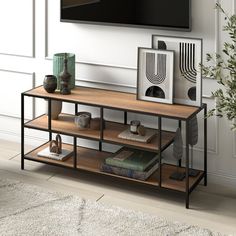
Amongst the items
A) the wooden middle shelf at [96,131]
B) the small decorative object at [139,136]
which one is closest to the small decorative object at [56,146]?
the wooden middle shelf at [96,131]

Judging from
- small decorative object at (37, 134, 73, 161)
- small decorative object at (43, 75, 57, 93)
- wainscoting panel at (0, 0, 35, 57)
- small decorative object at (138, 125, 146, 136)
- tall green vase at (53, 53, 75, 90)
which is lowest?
small decorative object at (37, 134, 73, 161)

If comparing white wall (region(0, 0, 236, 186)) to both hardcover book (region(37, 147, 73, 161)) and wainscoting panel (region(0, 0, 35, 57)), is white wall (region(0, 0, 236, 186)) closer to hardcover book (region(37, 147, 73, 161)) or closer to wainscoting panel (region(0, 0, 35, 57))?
wainscoting panel (region(0, 0, 35, 57))

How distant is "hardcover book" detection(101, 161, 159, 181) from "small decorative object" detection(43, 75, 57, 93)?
2.00 feet

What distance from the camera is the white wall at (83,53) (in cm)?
392

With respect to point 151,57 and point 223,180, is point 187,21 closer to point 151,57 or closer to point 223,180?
point 151,57

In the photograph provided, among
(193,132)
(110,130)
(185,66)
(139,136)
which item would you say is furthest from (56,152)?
(185,66)

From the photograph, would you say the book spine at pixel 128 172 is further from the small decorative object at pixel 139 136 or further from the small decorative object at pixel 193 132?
the small decorative object at pixel 193 132

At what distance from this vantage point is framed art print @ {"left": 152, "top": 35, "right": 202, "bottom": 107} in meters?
3.77

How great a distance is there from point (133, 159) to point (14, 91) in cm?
124

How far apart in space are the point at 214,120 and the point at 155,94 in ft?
1.37

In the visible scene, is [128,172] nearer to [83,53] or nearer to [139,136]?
[139,136]

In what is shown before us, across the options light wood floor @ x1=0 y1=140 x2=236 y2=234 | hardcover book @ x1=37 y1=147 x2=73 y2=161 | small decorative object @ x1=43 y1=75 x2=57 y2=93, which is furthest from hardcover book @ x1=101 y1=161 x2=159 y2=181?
small decorative object @ x1=43 y1=75 x2=57 y2=93

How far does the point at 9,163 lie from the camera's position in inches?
173

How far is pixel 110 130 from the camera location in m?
4.06
